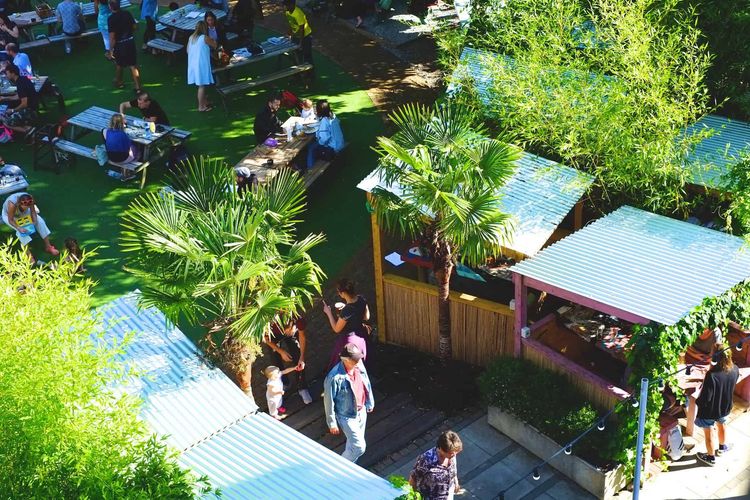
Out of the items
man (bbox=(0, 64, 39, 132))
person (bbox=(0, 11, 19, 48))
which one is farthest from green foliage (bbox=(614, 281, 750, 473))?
person (bbox=(0, 11, 19, 48))

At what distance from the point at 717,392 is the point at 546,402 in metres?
1.69

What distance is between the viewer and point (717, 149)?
37.1 ft

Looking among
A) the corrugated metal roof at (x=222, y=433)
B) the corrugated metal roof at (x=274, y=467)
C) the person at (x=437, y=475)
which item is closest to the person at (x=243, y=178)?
the corrugated metal roof at (x=222, y=433)

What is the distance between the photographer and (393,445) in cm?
1008

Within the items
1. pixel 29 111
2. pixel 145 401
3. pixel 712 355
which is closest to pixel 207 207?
pixel 145 401

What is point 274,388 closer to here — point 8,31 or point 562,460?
point 562,460

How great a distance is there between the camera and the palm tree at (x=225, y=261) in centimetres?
845

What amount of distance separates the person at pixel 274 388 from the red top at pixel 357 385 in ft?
4.03

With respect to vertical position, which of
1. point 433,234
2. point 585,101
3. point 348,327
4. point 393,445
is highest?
point 585,101

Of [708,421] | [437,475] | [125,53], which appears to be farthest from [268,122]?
[708,421]

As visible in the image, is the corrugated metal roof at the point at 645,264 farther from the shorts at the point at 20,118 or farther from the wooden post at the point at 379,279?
the shorts at the point at 20,118

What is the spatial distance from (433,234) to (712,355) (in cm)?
313

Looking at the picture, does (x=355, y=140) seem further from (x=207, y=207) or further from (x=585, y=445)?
(x=585, y=445)

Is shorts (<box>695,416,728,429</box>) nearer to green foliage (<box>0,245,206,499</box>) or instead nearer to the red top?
the red top
